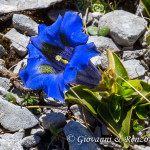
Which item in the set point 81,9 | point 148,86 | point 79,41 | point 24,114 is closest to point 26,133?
point 24,114

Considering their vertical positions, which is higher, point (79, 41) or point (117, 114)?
point (79, 41)

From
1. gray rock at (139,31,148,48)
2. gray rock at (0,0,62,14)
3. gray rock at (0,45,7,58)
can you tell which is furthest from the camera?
gray rock at (0,0,62,14)

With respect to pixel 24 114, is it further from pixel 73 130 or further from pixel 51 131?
pixel 73 130

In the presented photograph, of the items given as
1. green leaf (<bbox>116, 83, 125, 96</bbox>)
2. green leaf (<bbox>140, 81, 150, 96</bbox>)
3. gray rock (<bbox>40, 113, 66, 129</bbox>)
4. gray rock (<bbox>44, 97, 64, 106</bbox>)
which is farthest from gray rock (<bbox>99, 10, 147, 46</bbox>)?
gray rock (<bbox>40, 113, 66, 129</bbox>)

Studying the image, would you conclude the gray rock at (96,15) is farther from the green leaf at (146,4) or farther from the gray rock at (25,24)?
the gray rock at (25,24)

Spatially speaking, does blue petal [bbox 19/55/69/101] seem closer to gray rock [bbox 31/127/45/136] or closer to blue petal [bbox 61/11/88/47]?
blue petal [bbox 61/11/88/47]

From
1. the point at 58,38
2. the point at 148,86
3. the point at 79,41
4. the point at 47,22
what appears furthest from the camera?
the point at 47,22
